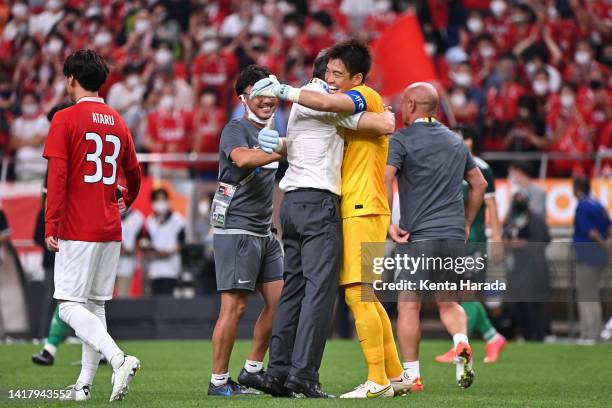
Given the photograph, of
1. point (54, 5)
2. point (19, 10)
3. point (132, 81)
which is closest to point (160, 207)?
point (132, 81)

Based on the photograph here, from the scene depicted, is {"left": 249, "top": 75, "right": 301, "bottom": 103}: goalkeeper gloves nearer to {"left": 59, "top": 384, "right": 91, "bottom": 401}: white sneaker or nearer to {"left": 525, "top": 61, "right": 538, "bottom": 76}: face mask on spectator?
{"left": 59, "top": 384, "right": 91, "bottom": 401}: white sneaker

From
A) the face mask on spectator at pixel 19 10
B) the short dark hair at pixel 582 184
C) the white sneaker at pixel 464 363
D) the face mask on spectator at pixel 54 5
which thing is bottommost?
the white sneaker at pixel 464 363

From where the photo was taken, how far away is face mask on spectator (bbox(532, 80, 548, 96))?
70.5 feet

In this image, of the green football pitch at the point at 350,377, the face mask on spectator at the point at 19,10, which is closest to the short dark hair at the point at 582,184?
the green football pitch at the point at 350,377

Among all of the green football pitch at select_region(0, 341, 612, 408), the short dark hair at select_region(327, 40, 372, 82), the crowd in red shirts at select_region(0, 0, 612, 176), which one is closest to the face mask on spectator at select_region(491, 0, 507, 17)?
the crowd in red shirts at select_region(0, 0, 612, 176)

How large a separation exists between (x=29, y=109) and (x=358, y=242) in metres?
14.1

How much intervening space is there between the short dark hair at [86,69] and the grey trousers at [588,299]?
8.80m

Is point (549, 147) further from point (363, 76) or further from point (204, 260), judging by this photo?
point (363, 76)

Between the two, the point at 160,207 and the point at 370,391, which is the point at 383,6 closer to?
the point at 160,207

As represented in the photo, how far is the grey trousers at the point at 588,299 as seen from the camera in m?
15.9

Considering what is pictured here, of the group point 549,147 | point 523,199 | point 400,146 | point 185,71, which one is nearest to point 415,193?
point 400,146

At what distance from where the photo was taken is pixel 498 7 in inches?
955

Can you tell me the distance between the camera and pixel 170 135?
803 inches

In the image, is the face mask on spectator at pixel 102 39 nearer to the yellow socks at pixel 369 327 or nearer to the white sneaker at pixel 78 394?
the white sneaker at pixel 78 394
